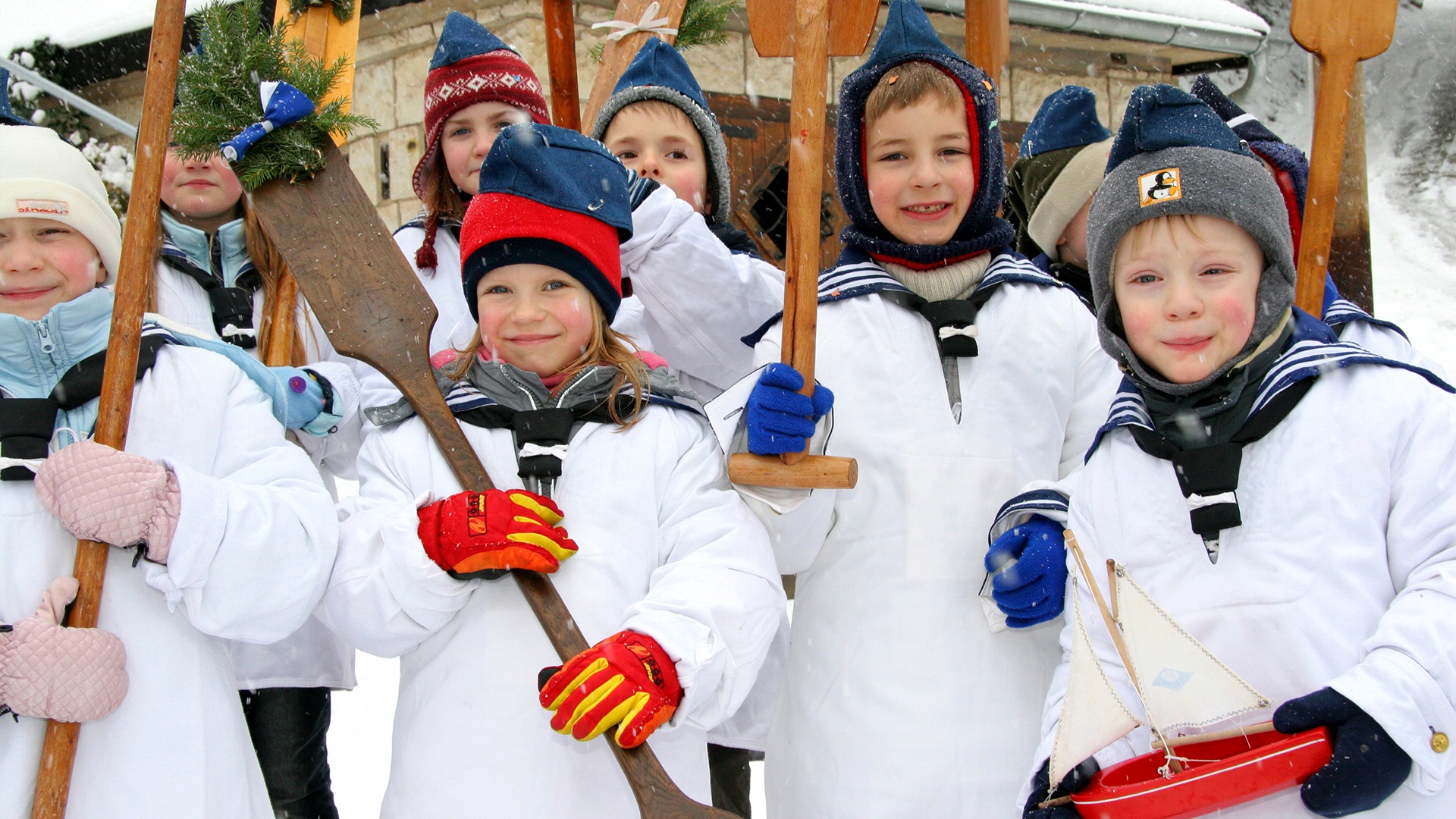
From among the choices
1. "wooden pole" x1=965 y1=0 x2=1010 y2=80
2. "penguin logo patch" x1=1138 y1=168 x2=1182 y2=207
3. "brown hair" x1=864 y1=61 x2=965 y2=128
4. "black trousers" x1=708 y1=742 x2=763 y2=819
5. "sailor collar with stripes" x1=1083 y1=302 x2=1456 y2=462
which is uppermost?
"wooden pole" x1=965 y1=0 x2=1010 y2=80

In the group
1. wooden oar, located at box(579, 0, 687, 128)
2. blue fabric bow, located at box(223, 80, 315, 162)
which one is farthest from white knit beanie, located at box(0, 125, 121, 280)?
wooden oar, located at box(579, 0, 687, 128)

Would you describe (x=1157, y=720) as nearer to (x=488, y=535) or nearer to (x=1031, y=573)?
(x=1031, y=573)

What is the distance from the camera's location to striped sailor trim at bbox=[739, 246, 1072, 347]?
2139 mm

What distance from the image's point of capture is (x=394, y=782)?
69.2 inches

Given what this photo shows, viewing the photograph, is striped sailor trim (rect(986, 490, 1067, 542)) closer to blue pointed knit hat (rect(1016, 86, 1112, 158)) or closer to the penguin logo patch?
the penguin logo patch

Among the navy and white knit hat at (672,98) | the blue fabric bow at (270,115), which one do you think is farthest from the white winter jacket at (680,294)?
the blue fabric bow at (270,115)

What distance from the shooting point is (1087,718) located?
1562 millimetres

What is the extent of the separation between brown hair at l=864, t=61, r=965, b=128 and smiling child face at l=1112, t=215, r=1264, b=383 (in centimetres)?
58

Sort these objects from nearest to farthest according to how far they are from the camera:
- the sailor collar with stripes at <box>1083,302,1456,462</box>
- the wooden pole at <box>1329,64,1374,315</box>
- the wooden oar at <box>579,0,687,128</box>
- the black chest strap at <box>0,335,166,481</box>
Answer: the sailor collar with stripes at <box>1083,302,1456,462</box> < the black chest strap at <box>0,335,166,481</box> < the wooden oar at <box>579,0,687,128</box> < the wooden pole at <box>1329,64,1374,315</box>

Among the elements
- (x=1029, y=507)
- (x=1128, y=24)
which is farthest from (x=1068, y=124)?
(x=1128, y=24)

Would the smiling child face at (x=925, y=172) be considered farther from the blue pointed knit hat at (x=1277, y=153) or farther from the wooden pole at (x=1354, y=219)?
the wooden pole at (x=1354, y=219)

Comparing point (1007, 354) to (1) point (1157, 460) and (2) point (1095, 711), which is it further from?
(2) point (1095, 711)

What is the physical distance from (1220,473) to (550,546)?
978mm

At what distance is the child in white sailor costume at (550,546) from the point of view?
1674 mm
